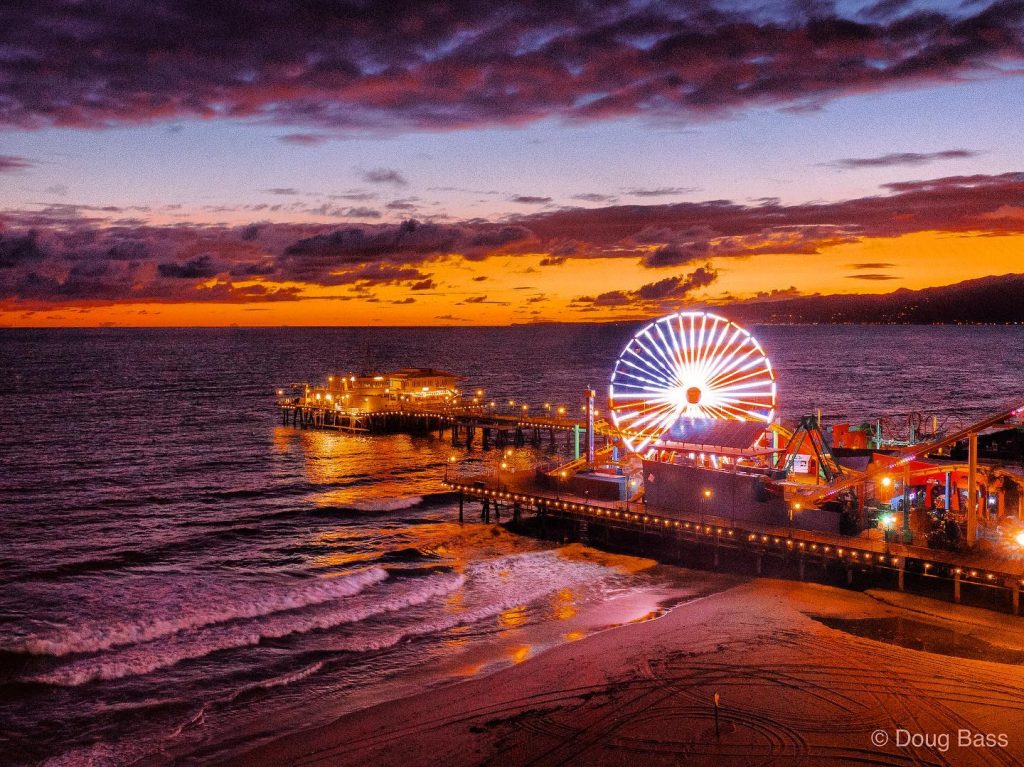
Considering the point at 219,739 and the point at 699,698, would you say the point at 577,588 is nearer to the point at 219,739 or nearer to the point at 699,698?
the point at 699,698

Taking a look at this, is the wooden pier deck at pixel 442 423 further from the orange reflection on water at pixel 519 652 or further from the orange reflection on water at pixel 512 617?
the orange reflection on water at pixel 519 652

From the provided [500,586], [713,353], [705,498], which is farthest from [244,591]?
[713,353]

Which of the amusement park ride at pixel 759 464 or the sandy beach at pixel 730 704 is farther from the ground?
the amusement park ride at pixel 759 464

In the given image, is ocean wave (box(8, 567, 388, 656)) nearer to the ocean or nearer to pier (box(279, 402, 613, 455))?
the ocean

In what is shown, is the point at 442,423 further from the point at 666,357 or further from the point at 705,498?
the point at 705,498

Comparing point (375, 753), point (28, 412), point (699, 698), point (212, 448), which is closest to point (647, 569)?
point (699, 698)

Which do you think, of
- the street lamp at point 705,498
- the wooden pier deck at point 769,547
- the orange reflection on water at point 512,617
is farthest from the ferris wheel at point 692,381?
the orange reflection on water at point 512,617

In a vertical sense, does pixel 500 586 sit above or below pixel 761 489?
below
